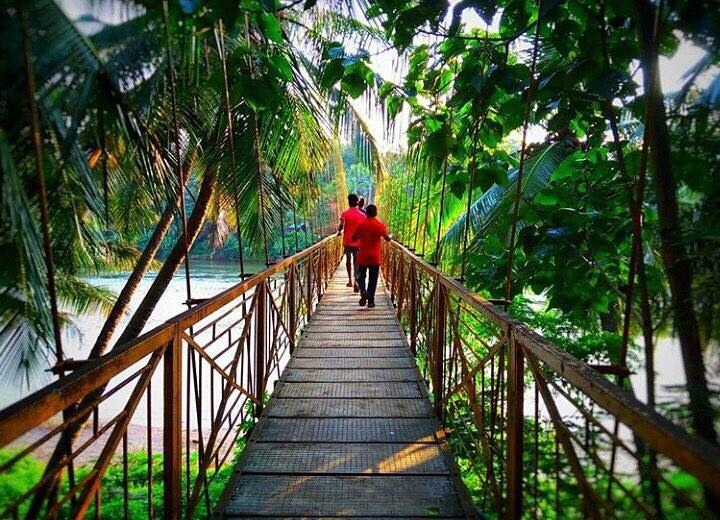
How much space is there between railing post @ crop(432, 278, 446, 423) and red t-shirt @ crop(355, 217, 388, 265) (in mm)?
2666

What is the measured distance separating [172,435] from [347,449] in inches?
44.9

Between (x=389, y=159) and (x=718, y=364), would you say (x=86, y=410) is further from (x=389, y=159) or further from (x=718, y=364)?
(x=389, y=159)

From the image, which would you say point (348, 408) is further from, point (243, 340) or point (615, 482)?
point (615, 482)

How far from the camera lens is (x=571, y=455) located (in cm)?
142

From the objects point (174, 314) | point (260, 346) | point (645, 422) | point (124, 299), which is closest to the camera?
point (645, 422)

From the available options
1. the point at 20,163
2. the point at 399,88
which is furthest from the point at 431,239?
the point at 20,163

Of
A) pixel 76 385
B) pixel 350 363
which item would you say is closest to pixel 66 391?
pixel 76 385

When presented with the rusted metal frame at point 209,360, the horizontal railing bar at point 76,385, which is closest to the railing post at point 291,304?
the rusted metal frame at point 209,360

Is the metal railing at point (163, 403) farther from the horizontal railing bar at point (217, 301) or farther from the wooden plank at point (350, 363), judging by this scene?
A: the wooden plank at point (350, 363)

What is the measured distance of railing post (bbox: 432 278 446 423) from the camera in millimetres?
3242

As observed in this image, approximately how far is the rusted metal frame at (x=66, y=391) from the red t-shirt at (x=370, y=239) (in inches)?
176

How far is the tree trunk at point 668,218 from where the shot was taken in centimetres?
143

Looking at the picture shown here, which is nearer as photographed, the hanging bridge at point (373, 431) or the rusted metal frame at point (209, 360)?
the hanging bridge at point (373, 431)

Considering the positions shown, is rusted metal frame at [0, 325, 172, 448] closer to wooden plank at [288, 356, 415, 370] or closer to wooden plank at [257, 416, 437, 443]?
wooden plank at [257, 416, 437, 443]
